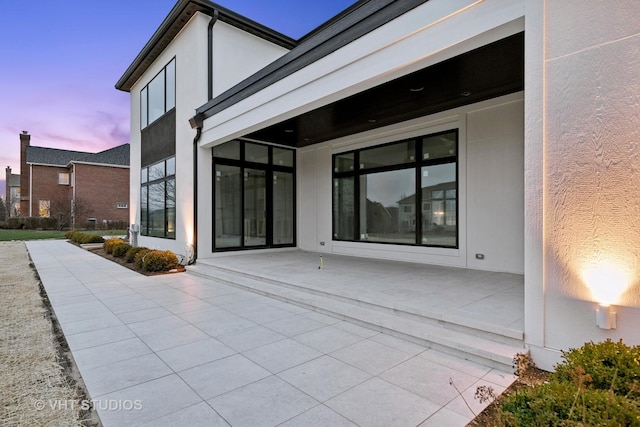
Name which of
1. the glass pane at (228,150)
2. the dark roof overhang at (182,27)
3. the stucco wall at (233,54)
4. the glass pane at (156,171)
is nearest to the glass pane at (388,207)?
the glass pane at (228,150)

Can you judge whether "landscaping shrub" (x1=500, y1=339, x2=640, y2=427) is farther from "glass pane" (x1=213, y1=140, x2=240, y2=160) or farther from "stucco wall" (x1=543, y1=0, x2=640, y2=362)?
"glass pane" (x1=213, y1=140, x2=240, y2=160)

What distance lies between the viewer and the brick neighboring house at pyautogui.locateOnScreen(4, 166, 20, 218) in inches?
1323

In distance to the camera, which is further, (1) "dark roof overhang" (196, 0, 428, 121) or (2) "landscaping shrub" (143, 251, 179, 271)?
(2) "landscaping shrub" (143, 251, 179, 271)

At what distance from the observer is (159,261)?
8016mm

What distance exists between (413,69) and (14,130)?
41.1m

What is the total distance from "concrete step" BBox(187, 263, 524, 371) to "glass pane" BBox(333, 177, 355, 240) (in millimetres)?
3766

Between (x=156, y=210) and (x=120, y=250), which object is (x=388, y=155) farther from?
(x=120, y=250)

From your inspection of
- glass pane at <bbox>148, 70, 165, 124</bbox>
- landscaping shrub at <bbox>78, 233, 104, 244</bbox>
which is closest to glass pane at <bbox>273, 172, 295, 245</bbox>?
glass pane at <bbox>148, 70, 165, 124</bbox>

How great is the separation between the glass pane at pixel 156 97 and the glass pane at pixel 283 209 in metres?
4.60

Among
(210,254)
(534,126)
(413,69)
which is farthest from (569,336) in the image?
(210,254)

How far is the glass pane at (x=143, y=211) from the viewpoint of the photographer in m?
11.9

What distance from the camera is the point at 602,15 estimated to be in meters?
2.57

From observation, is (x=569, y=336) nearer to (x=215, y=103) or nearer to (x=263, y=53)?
(x=215, y=103)

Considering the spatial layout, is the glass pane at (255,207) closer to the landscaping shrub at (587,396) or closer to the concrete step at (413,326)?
the concrete step at (413,326)
